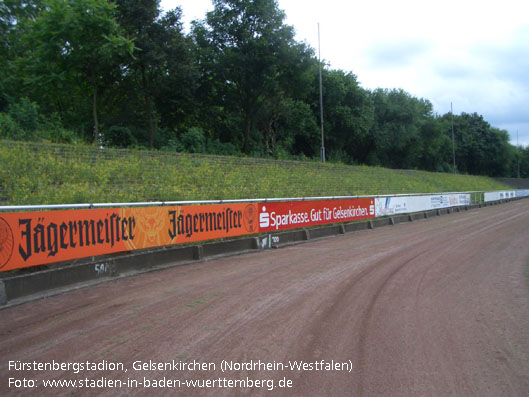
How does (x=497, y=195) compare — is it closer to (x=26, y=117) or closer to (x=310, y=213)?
(x=310, y=213)

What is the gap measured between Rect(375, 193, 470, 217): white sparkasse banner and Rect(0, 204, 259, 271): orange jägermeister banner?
38.6 ft

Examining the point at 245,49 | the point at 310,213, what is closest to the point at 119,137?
the point at 245,49

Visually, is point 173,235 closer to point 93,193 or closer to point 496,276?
point 93,193

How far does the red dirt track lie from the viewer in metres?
4.24

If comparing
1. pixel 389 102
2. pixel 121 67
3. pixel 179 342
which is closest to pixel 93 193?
pixel 179 342

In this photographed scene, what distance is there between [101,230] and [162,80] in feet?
75.4

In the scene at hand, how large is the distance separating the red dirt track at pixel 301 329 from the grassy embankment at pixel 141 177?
5964 mm

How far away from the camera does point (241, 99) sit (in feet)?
118

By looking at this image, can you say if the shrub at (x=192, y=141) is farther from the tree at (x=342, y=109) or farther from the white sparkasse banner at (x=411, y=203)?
the tree at (x=342, y=109)

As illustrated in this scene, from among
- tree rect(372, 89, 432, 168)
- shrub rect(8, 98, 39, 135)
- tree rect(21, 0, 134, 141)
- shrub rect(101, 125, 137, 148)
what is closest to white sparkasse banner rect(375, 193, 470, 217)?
tree rect(21, 0, 134, 141)

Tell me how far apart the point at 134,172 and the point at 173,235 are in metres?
8.06

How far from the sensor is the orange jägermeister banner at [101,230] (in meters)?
7.32

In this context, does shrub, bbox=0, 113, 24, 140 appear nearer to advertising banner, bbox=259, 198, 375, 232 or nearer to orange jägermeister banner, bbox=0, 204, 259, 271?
orange jägermeister banner, bbox=0, 204, 259, 271

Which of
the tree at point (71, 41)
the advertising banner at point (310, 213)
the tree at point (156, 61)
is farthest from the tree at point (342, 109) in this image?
the advertising banner at point (310, 213)
